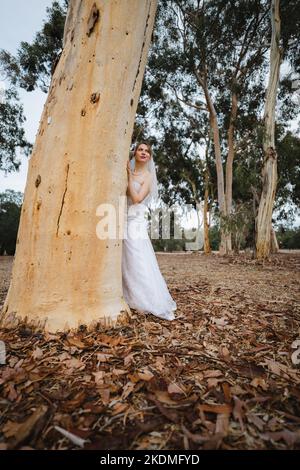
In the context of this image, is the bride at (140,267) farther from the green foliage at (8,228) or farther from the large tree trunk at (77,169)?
the green foliage at (8,228)

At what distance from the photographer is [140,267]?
2.64 metres

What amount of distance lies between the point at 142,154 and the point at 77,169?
1.27 metres

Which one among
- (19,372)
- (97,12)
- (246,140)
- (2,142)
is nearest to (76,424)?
(19,372)

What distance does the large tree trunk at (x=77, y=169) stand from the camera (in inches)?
75.9

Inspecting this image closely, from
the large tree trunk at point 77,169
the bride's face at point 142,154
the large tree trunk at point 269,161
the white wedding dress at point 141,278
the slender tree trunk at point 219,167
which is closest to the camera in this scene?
the large tree trunk at point 77,169

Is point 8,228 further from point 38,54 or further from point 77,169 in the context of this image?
point 77,169

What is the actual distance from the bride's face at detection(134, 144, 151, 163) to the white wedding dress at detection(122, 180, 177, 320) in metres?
0.61

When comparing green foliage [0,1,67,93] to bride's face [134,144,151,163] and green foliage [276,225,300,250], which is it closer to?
bride's face [134,144,151,163]

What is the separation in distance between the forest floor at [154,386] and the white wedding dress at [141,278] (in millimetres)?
189

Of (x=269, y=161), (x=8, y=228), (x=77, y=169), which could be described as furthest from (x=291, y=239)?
(x=77, y=169)

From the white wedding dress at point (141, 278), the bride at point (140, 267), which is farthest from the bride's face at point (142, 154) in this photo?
the white wedding dress at point (141, 278)

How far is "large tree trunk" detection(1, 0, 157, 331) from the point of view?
1928 millimetres

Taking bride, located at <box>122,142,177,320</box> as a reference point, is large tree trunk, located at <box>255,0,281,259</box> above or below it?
above

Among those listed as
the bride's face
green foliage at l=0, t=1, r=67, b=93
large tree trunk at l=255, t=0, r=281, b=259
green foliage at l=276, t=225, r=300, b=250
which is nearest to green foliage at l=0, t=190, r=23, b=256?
green foliage at l=0, t=1, r=67, b=93
